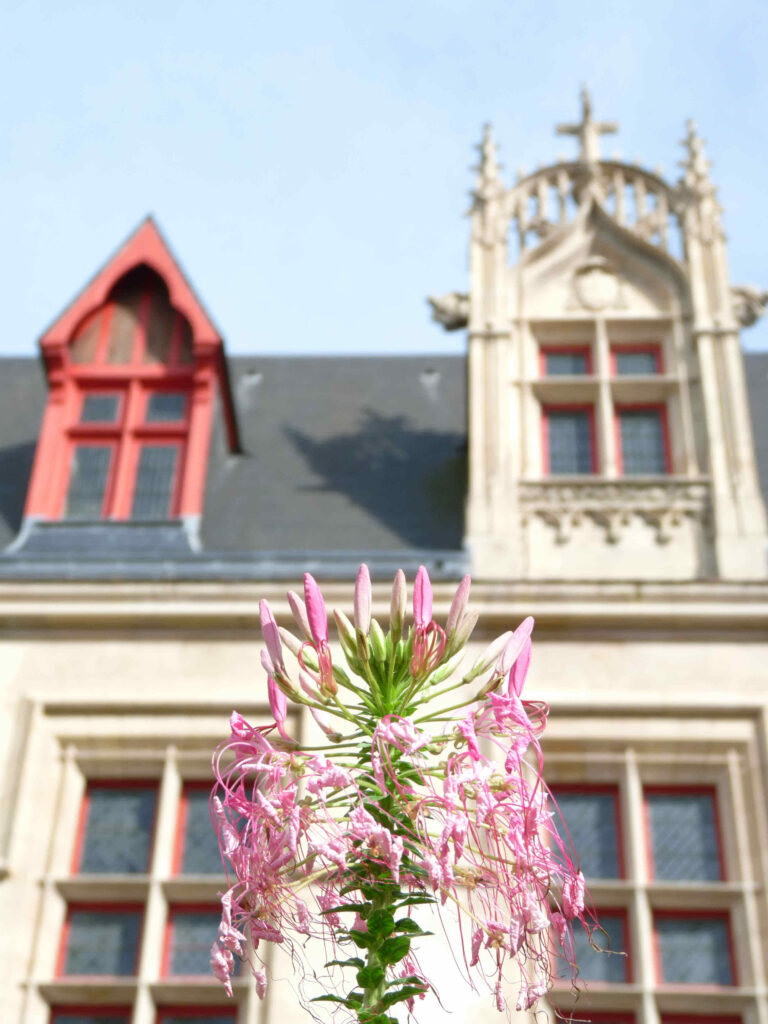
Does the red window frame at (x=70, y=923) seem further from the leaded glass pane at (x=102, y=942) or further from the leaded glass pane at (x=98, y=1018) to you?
the leaded glass pane at (x=98, y=1018)

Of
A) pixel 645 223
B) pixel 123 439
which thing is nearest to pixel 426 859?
pixel 123 439

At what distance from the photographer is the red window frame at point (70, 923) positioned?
356 inches

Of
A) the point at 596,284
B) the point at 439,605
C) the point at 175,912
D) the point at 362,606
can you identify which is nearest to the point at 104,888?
the point at 175,912

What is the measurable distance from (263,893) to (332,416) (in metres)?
9.79

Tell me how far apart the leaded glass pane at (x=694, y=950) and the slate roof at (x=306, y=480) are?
287 cm

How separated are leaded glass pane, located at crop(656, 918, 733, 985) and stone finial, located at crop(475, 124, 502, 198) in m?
6.29

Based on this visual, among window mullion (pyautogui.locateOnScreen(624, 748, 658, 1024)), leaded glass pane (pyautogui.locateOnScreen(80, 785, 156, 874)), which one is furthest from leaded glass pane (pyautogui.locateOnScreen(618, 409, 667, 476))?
leaded glass pane (pyautogui.locateOnScreen(80, 785, 156, 874))

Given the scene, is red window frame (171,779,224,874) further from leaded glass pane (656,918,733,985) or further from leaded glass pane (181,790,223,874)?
leaded glass pane (656,918,733,985)

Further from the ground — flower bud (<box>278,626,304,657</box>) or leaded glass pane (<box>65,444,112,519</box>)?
leaded glass pane (<box>65,444,112,519</box>)

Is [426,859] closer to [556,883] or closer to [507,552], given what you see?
[556,883]

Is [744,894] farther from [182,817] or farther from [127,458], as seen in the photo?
[127,458]

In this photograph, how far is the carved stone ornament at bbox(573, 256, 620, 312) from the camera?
39.0 ft

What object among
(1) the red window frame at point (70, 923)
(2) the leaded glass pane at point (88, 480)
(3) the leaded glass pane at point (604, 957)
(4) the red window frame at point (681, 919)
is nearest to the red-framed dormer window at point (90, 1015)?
(1) the red window frame at point (70, 923)

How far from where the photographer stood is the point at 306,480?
12.2 m
